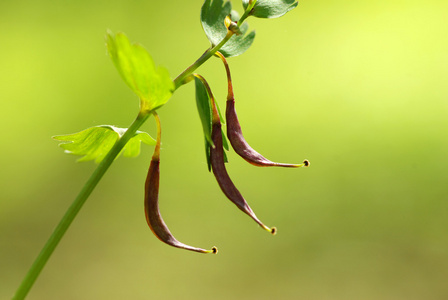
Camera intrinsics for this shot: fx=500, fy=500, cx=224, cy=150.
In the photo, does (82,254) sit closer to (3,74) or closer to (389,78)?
(3,74)

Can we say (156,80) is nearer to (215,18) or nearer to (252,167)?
(215,18)

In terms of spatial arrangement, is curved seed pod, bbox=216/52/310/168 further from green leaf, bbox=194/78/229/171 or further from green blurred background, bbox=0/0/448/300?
green blurred background, bbox=0/0/448/300

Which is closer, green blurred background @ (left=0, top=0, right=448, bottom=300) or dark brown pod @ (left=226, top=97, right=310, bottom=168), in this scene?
dark brown pod @ (left=226, top=97, right=310, bottom=168)

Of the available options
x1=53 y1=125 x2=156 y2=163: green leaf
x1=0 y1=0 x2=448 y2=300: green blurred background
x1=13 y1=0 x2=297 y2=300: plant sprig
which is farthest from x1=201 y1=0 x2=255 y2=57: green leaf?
x1=0 y1=0 x2=448 y2=300: green blurred background

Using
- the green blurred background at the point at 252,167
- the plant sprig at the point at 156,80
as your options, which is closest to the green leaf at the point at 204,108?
the plant sprig at the point at 156,80

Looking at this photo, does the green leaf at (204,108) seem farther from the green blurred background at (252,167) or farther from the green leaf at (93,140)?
the green blurred background at (252,167)

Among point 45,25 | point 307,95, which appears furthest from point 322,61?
point 45,25
